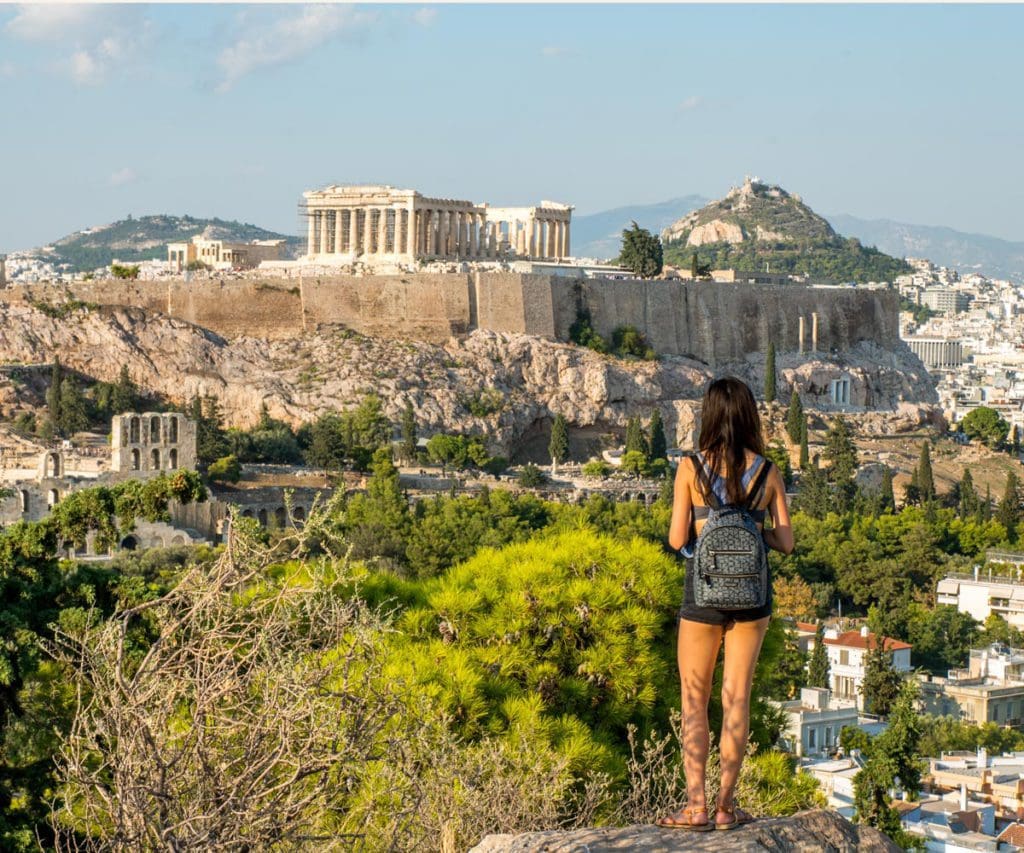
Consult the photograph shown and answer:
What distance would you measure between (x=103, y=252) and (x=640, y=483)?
116 meters

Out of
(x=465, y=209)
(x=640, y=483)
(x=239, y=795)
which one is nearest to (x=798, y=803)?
(x=239, y=795)

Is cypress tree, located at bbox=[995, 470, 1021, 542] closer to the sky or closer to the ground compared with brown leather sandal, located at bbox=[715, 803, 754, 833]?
closer to the ground

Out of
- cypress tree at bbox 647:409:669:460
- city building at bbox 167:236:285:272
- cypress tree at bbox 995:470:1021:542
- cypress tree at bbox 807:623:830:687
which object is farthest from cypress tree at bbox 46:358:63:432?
cypress tree at bbox 995:470:1021:542

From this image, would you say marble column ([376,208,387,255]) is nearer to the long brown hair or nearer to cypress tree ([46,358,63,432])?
cypress tree ([46,358,63,432])

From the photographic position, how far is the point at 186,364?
169 feet

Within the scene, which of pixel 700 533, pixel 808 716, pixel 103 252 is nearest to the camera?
pixel 700 533

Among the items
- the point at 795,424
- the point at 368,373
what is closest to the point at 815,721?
the point at 368,373

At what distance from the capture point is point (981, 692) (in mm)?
34688

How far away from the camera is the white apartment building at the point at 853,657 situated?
35.2m

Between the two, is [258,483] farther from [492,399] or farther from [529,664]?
[529,664]

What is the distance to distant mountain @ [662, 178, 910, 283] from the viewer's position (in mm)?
124188

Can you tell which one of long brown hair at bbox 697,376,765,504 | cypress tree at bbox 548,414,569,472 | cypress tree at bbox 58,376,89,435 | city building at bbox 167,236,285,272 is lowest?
cypress tree at bbox 548,414,569,472

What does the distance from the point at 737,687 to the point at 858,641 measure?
98.8 feet

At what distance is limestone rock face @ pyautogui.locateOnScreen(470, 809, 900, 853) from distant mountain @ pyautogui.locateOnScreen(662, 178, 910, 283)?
110392mm
